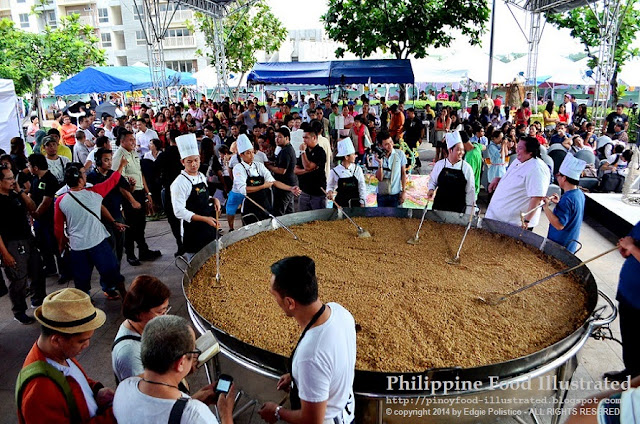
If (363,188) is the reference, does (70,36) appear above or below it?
above

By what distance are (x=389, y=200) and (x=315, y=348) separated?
4032mm

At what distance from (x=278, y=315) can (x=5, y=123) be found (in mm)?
9543

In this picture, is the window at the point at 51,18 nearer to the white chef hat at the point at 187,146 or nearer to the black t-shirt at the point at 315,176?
the black t-shirt at the point at 315,176

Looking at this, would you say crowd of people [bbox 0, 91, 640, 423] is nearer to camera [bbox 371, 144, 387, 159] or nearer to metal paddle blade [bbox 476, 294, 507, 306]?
camera [bbox 371, 144, 387, 159]

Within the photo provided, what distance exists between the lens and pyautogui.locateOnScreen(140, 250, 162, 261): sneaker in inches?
243

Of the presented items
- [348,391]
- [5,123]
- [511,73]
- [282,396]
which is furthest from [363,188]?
[511,73]

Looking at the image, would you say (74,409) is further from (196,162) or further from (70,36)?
(70,36)

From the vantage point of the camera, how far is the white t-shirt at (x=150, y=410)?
154cm

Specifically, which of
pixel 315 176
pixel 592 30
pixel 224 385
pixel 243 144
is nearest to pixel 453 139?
pixel 315 176

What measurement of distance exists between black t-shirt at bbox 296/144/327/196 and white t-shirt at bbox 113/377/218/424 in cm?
415

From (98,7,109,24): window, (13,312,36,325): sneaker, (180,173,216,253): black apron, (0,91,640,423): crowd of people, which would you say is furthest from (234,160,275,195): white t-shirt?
(98,7,109,24): window

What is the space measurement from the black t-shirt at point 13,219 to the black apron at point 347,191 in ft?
10.9

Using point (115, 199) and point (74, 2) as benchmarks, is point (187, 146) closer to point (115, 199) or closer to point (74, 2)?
point (115, 199)

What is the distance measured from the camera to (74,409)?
Result: 5.96 feet
